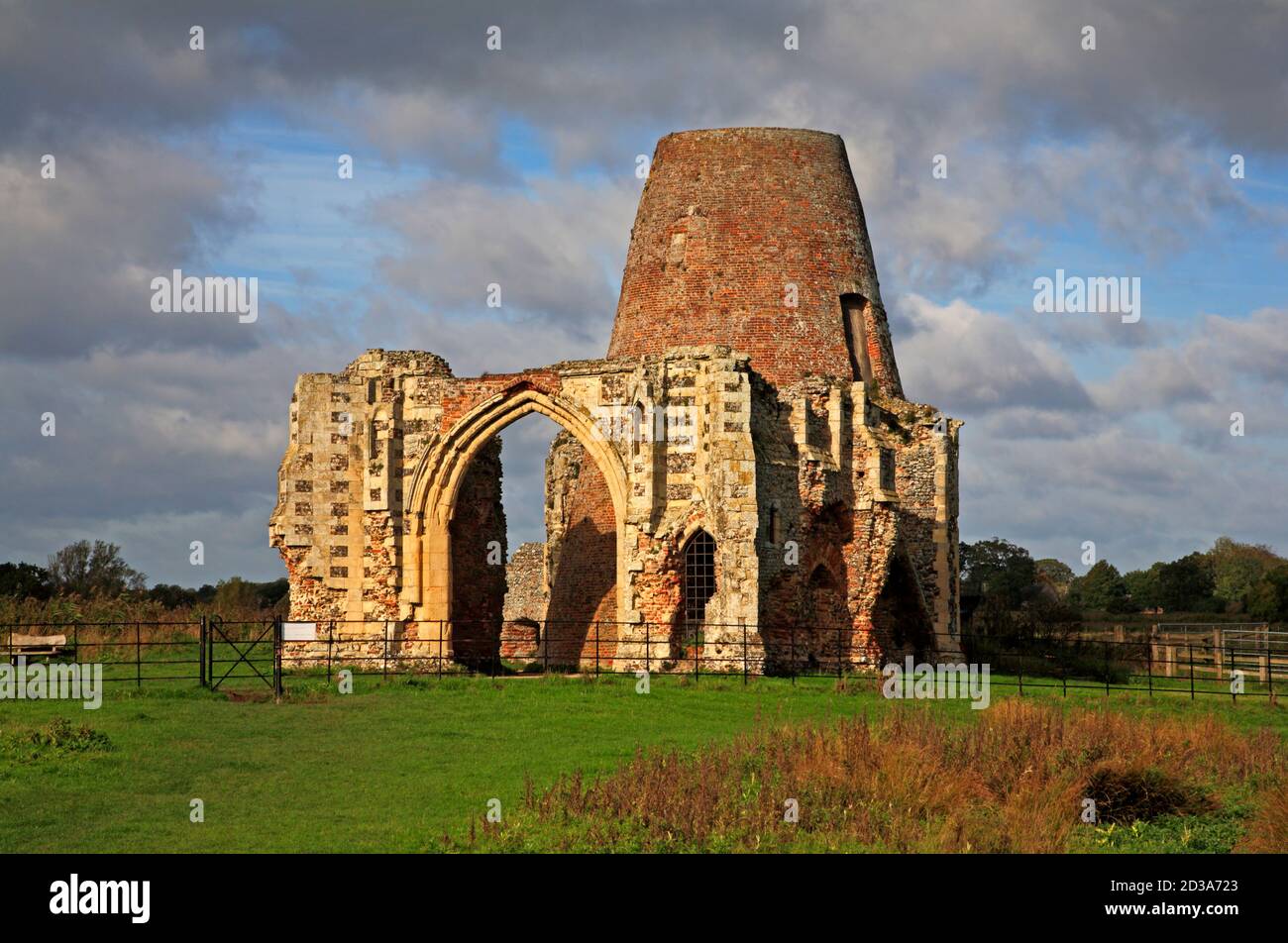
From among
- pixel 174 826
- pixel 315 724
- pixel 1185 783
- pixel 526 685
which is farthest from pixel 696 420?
pixel 174 826

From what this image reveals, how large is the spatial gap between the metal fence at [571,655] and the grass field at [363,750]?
A: 4.10ft

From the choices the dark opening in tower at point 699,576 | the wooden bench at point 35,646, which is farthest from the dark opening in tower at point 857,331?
the wooden bench at point 35,646

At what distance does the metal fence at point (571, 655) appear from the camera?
2888 centimetres

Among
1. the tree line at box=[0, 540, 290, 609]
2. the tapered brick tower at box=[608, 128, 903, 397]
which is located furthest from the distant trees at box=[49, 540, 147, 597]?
the tapered brick tower at box=[608, 128, 903, 397]

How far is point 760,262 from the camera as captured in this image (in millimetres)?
37250

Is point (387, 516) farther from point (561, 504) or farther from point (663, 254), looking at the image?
point (663, 254)

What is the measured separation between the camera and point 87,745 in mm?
20281

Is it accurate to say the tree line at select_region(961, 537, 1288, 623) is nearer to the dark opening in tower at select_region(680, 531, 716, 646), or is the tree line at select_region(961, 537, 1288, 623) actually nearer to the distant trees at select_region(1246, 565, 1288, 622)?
the distant trees at select_region(1246, 565, 1288, 622)

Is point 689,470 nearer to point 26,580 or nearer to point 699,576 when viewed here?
point 699,576

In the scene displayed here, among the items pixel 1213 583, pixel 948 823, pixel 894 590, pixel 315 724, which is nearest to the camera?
pixel 948 823

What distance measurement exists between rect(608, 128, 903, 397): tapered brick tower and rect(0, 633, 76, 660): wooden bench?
47.6 feet

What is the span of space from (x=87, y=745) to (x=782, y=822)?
908 cm

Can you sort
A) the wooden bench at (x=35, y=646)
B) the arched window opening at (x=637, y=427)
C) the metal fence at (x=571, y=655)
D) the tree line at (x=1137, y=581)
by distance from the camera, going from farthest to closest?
1. the tree line at (x=1137, y=581)
2. the arched window opening at (x=637, y=427)
3. the metal fence at (x=571, y=655)
4. the wooden bench at (x=35, y=646)

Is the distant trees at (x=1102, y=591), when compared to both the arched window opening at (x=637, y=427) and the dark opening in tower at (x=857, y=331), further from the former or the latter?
the arched window opening at (x=637, y=427)
